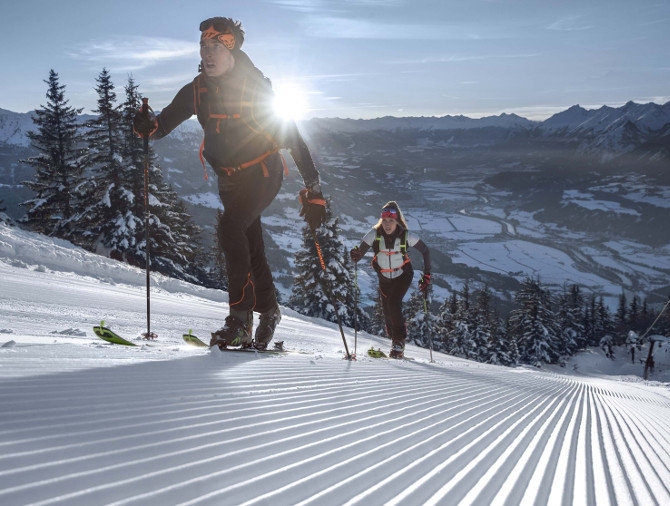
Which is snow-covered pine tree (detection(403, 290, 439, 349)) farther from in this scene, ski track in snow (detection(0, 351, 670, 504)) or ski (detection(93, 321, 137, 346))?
ski track in snow (detection(0, 351, 670, 504))

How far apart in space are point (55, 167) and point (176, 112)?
87.8ft

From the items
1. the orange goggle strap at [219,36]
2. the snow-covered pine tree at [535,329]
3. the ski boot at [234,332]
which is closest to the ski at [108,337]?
the ski boot at [234,332]

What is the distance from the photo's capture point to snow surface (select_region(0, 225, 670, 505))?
1092 mm

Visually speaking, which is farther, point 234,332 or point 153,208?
point 153,208

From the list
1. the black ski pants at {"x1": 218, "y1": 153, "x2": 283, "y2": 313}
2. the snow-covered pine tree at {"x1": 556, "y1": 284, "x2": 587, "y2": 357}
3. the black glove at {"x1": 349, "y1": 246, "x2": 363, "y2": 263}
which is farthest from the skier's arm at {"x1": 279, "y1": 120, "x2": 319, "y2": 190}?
the snow-covered pine tree at {"x1": 556, "y1": 284, "x2": 587, "y2": 357}

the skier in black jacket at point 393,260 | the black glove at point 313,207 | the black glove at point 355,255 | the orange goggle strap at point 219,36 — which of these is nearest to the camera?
the orange goggle strap at point 219,36

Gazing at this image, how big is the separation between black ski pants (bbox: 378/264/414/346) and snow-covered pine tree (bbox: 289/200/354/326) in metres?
18.8

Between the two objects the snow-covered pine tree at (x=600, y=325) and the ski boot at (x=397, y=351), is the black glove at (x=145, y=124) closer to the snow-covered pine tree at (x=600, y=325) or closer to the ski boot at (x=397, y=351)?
the ski boot at (x=397, y=351)

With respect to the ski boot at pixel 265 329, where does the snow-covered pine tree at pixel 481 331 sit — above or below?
below

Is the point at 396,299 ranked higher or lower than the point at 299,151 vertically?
lower

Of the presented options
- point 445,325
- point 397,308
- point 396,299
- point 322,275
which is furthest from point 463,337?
point 396,299

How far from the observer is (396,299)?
A: 7.71 m

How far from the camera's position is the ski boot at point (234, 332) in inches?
151

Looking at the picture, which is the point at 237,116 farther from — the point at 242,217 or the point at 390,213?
the point at 390,213
